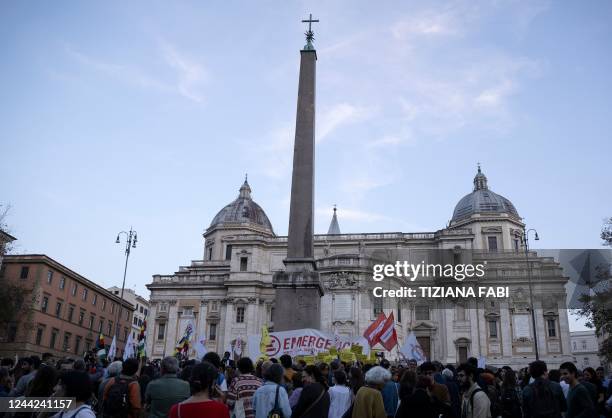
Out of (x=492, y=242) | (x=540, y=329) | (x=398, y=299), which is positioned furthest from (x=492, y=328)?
(x=492, y=242)

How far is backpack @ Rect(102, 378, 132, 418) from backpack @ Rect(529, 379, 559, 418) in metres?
5.74

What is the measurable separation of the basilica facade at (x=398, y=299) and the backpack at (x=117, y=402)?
1660 inches

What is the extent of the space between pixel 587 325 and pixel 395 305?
76.7ft

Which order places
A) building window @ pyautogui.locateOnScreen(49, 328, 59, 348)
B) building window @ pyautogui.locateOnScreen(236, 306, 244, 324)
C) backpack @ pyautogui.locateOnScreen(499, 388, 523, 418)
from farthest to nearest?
building window @ pyautogui.locateOnScreen(236, 306, 244, 324) → building window @ pyautogui.locateOnScreen(49, 328, 59, 348) → backpack @ pyautogui.locateOnScreen(499, 388, 523, 418)

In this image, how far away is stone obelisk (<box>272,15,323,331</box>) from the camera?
1697cm

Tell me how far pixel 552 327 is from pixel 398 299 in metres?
15.0

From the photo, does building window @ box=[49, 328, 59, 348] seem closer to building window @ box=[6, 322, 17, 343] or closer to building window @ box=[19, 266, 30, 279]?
building window @ box=[6, 322, 17, 343]

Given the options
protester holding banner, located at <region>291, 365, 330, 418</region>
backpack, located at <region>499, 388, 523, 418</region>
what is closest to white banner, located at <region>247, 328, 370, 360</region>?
backpack, located at <region>499, 388, 523, 418</region>

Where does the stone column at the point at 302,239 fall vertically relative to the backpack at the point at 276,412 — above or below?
above

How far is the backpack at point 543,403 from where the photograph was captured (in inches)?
304

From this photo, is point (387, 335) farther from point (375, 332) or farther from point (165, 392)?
point (165, 392)

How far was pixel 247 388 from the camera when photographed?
7129 millimetres

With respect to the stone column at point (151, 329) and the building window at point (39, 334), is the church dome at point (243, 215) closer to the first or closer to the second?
the stone column at point (151, 329)

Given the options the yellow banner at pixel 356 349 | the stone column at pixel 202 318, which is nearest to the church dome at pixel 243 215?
the stone column at pixel 202 318
